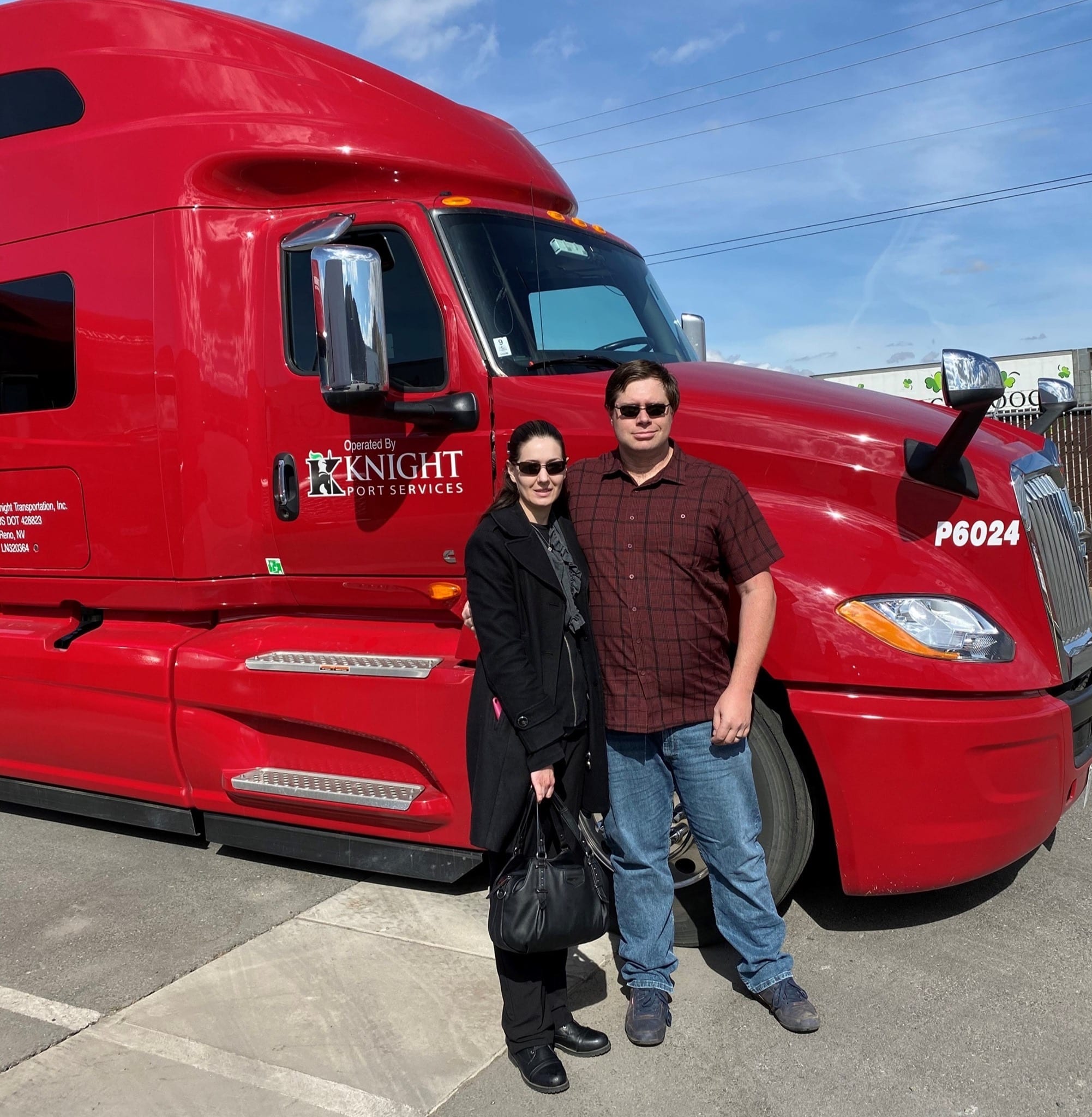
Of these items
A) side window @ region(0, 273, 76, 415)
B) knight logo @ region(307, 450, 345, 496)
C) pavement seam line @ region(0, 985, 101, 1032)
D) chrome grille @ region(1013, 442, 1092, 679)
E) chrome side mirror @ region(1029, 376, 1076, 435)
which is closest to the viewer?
pavement seam line @ region(0, 985, 101, 1032)

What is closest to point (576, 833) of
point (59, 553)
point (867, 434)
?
point (867, 434)

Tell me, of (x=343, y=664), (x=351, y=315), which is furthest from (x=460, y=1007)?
(x=351, y=315)

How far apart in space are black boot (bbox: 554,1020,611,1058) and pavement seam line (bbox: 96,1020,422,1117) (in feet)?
1.55

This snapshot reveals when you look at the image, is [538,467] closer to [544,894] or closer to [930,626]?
[544,894]

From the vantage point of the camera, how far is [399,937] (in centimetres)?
405

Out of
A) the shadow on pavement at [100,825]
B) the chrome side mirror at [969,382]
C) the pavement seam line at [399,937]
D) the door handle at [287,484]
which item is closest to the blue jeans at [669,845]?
the pavement seam line at [399,937]

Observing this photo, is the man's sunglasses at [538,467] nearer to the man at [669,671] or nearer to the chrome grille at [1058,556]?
the man at [669,671]

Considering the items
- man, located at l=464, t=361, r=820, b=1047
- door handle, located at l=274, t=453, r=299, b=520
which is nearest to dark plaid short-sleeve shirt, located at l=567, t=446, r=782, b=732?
man, located at l=464, t=361, r=820, b=1047

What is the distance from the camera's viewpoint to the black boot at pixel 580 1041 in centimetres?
324

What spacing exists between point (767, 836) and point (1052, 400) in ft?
7.22

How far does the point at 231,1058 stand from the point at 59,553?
265 cm

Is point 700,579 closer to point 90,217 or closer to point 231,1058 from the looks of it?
point 231,1058

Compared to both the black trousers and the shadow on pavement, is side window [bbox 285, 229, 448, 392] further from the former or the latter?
the shadow on pavement

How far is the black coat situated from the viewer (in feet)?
9.73
